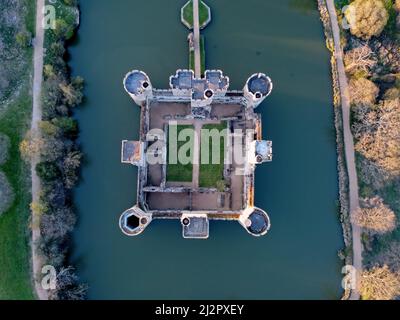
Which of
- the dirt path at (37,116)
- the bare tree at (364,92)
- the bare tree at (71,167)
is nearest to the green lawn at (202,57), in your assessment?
the bare tree at (71,167)

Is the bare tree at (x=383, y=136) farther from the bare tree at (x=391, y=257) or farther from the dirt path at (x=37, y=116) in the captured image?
the dirt path at (x=37, y=116)

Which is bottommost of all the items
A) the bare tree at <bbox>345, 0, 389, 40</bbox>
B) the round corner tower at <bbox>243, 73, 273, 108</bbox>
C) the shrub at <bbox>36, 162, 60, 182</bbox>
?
the shrub at <bbox>36, 162, 60, 182</bbox>

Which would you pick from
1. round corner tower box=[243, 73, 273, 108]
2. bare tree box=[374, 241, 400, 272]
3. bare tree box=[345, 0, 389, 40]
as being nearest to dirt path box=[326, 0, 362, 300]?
bare tree box=[345, 0, 389, 40]

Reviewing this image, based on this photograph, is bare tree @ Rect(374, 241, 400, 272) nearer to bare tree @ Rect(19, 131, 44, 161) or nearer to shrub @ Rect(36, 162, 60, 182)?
shrub @ Rect(36, 162, 60, 182)

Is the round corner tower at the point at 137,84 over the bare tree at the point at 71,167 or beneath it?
over

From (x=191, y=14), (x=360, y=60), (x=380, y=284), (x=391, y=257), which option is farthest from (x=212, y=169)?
(x=391, y=257)
